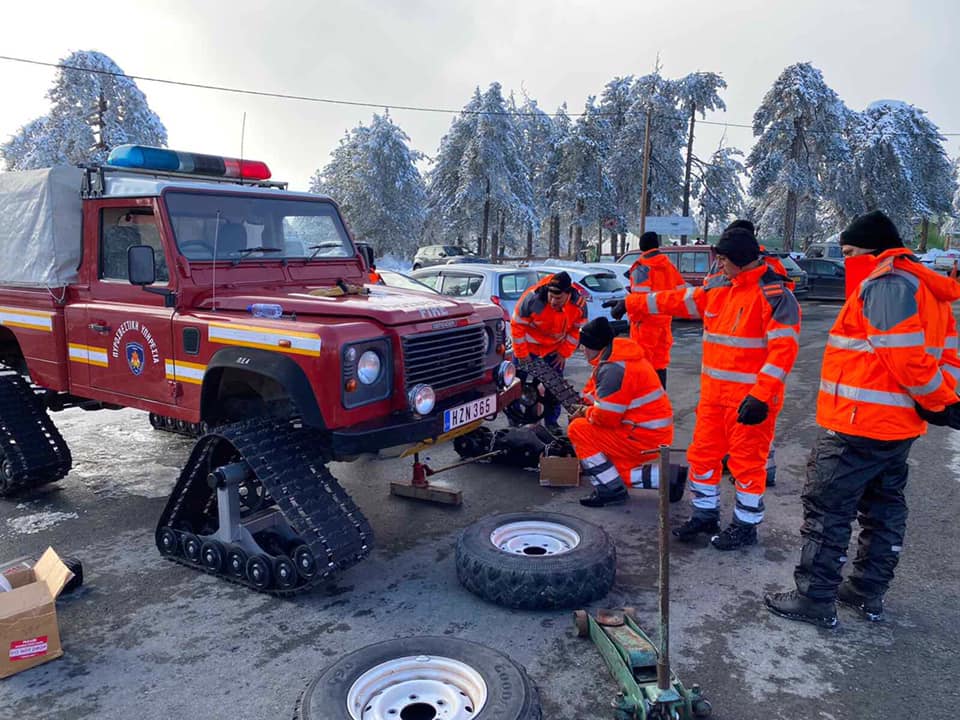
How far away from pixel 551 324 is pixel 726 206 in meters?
28.0

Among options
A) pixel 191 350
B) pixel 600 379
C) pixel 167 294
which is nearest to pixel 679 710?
pixel 600 379

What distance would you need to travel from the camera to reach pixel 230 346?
Answer: 168 inches

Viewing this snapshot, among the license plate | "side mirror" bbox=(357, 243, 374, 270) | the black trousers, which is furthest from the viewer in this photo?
"side mirror" bbox=(357, 243, 374, 270)

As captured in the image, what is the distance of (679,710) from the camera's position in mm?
2842

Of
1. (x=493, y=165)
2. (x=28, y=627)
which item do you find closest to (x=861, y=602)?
(x=28, y=627)

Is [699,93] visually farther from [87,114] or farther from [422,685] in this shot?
[422,685]

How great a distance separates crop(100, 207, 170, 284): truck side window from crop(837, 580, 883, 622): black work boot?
4.57 metres

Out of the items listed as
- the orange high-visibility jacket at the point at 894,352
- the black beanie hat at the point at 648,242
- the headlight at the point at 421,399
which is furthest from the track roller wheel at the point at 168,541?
the black beanie hat at the point at 648,242

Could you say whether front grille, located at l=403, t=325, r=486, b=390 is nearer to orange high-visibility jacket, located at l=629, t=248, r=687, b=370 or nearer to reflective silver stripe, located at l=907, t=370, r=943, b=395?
reflective silver stripe, located at l=907, t=370, r=943, b=395

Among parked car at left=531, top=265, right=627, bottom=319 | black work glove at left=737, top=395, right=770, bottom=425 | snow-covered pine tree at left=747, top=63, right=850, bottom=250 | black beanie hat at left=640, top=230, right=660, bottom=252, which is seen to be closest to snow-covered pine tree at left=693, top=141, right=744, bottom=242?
snow-covered pine tree at left=747, top=63, right=850, bottom=250

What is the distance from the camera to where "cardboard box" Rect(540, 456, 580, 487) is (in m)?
5.90

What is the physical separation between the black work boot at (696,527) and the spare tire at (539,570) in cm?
87

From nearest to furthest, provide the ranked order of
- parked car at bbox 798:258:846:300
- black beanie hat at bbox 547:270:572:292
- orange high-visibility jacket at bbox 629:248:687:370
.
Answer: black beanie hat at bbox 547:270:572:292 → orange high-visibility jacket at bbox 629:248:687:370 → parked car at bbox 798:258:846:300

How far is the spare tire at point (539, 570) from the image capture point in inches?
150
